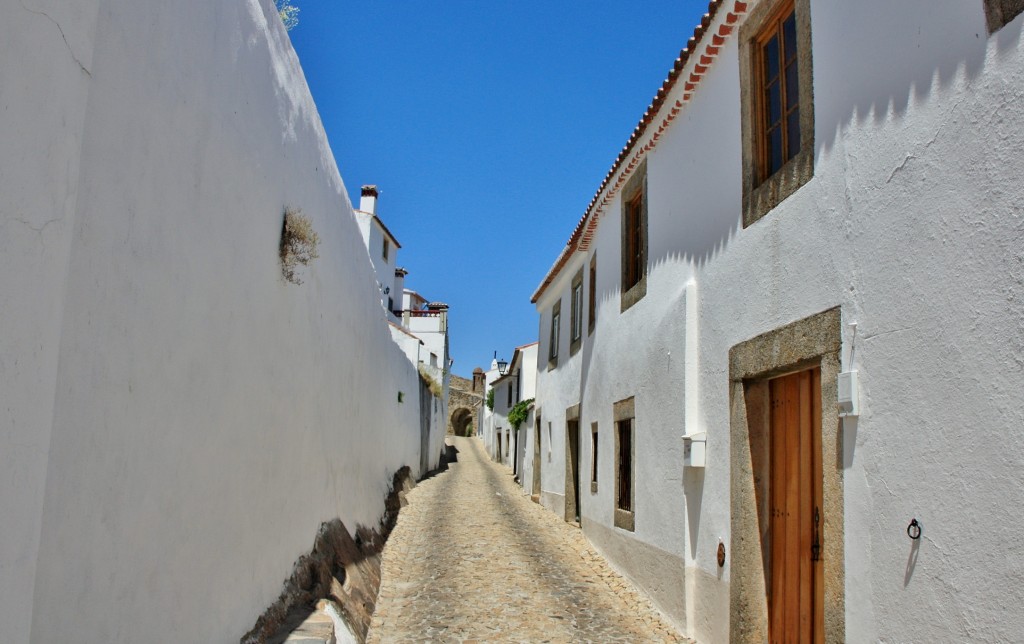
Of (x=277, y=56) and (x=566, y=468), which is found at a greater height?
(x=277, y=56)

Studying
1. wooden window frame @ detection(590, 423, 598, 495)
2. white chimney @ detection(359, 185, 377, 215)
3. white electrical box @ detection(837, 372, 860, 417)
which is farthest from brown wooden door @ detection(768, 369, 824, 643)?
white chimney @ detection(359, 185, 377, 215)

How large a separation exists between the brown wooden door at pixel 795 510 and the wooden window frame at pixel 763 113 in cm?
124

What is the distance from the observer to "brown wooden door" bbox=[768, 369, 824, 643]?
16.4 ft

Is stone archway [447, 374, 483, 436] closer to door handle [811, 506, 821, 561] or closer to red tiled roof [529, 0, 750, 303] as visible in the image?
red tiled roof [529, 0, 750, 303]

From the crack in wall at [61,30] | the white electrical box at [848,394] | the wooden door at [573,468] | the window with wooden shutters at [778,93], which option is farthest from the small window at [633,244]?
the crack in wall at [61,30]

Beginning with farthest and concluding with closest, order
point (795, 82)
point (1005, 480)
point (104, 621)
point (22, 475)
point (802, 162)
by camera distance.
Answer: point (795, 82), point (802, 162), point (1005, 480), point (104, 621), point (22, 475)

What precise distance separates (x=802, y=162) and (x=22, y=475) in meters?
4.49

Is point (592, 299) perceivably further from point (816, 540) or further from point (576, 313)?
point (816, 540)

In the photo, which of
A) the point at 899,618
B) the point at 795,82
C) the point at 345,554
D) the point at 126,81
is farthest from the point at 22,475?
the point at 345,554

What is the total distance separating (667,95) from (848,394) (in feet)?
13.6

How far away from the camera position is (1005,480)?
3082 millimetres

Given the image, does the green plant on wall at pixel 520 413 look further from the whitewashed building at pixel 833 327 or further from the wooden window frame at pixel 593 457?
the whitewashed building at pixel 833 327

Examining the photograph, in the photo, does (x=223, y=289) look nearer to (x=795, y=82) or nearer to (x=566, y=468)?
(x=795, y=82)

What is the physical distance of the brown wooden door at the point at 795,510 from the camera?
4992 millimetres
